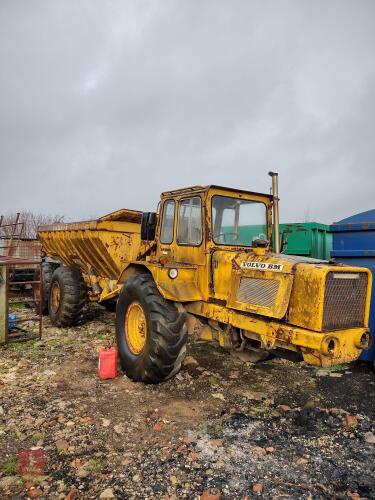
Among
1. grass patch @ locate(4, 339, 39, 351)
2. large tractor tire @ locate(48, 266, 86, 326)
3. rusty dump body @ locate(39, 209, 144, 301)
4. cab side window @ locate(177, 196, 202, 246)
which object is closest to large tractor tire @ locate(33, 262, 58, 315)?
large tractor tire @ locate(48, 266, 86, 326)

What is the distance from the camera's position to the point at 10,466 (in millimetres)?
3012

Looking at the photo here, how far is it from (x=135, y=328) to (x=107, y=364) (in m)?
0.58

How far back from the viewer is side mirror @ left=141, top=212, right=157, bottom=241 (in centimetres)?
516

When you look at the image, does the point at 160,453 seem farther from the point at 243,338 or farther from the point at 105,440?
the point at 243,338

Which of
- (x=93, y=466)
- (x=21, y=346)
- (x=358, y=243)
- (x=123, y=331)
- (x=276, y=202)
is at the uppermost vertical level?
(x=276, y=202)

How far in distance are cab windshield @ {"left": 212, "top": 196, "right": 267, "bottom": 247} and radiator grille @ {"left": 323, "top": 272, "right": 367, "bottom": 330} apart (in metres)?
1.33

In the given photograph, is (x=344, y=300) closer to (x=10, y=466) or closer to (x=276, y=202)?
(x=276, y=202)

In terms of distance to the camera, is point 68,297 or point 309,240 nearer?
point 68,297

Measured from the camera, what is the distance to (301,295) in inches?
142

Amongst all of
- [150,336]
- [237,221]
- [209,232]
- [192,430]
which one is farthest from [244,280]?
[192,430]

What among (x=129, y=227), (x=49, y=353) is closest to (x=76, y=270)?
(x=129, y=227)

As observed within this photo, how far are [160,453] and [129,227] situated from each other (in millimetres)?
4318

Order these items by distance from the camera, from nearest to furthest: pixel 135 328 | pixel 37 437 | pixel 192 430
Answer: pixel 37 437 → pixel 192 430 → pixel 135 328

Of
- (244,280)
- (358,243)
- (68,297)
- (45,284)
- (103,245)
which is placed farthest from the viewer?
(45,284)
